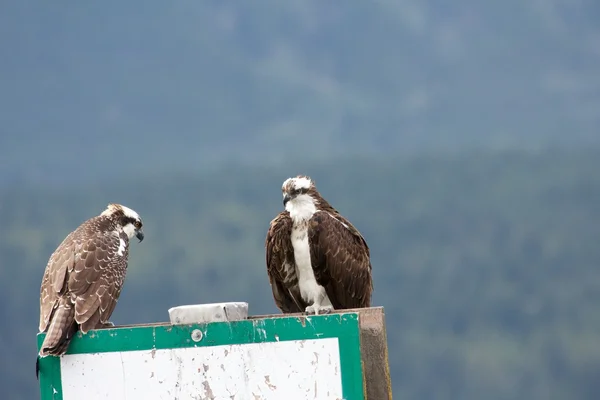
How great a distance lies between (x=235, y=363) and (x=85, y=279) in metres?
2.08

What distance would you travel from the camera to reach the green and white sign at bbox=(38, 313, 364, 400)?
2.90m

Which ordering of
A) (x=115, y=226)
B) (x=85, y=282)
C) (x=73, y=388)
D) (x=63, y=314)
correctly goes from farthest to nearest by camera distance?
(x=115, y=226)
(x=85, y=282)
(x=63, y=314)
(x=73, y=388)

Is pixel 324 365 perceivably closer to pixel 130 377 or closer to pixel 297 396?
pixel 297 396

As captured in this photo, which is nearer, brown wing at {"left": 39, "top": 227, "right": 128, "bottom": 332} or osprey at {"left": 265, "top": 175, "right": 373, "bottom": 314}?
brown wing at {"left": 39, "top": 227, "right": 128, "bottom": 332}

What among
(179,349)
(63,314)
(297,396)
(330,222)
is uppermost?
(330,222)

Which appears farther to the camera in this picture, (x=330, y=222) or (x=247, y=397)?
(x=330, y=222)

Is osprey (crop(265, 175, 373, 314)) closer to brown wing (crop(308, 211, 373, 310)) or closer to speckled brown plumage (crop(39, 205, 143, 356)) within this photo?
brown wing (crop(308, 211, 373, 310))

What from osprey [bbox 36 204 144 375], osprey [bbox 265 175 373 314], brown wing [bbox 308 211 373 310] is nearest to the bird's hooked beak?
osprey [bbox 36 204 144 375]

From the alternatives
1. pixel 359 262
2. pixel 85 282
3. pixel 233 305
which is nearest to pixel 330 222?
pixel 359 262

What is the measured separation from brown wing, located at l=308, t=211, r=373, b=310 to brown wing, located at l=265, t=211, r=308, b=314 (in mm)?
194

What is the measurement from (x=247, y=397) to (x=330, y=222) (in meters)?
3.05

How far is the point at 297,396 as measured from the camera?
288cm

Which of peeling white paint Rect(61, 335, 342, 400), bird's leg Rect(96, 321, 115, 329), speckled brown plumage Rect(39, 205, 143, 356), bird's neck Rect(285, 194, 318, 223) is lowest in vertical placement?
peeling white paint Rect(61, 335, 342, 400)

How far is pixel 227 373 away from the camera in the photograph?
2.95m
